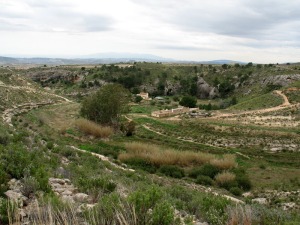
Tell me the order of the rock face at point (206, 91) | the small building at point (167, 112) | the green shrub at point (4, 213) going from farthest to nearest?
1. the rock face at point (206, 91)
2. the small building at point (167, 112)
3. the green shrub at point (4, 213)

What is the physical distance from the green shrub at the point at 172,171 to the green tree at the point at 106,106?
70.7ft

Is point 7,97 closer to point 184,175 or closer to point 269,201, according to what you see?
point 184,175

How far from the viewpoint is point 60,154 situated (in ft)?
74.7

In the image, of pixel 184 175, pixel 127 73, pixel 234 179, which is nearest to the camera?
pixel 234 179

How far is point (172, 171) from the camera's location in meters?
27.4

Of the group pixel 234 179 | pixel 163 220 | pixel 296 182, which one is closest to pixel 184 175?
pixel 234 179

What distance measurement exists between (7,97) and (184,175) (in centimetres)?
4213

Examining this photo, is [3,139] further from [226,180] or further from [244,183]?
[244,183]

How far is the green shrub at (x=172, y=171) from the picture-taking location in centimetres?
2667

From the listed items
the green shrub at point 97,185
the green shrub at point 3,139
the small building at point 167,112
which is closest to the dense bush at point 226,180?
the green shrub at point 3,139

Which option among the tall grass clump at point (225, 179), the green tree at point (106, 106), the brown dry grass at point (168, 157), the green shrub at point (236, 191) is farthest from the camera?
the green tree at point (106, 106)

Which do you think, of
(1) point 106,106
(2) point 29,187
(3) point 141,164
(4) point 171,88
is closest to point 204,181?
(3) point 141,164

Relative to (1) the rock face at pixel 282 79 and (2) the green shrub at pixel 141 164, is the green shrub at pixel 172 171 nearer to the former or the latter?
(2) the green shrub at pixel 141 164

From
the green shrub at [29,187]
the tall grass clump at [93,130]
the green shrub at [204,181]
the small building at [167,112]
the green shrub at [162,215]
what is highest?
the green shrub at [162,215]
